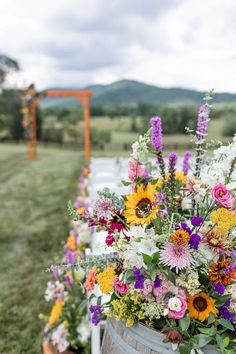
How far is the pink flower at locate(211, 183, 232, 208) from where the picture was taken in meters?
1.19

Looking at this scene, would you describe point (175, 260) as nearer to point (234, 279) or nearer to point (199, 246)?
point (199, 246)

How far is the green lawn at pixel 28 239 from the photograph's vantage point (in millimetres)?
3010

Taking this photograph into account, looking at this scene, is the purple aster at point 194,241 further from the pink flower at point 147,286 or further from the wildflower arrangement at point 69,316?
the wildflower arrangement at point 69,316

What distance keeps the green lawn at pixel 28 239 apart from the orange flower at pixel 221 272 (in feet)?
6.01

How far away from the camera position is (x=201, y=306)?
1.21 metres

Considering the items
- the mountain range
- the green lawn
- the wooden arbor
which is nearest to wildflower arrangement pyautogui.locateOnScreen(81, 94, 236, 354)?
→ the green lawn

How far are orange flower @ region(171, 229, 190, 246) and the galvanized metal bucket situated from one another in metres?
0.25

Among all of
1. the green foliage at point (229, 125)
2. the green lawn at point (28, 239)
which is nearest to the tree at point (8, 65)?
the green lawn at point (28, 239)

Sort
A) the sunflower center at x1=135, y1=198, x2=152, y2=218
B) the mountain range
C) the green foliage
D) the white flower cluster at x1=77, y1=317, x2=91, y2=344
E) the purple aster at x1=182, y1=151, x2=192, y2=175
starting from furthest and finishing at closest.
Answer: the mountain range → the green foliage → the white flower cluster at x1=77, y1=317, x2=91, y2=344 → the purple aster at x1=182, y1=151, x2=192, y2=175 → the sunflower center at x1=135, y1=198, x2=152, y2=218

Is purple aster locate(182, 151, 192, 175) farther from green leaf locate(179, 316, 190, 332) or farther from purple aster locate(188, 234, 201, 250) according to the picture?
green leaf locate(179, 316, 190, 332)

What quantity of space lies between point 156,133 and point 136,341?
1.95ft

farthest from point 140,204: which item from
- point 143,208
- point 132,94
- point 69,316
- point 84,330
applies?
point 132,94

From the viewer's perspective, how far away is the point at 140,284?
47.7 inches

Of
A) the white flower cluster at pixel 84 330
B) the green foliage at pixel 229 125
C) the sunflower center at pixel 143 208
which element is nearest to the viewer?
the sunflower center at pixel 143 208
